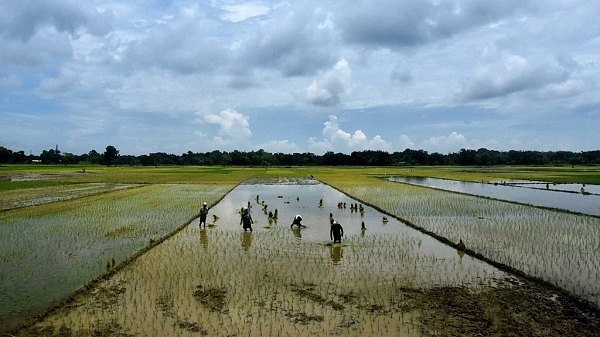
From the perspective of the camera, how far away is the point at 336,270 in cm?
1048

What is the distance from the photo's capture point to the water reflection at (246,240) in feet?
43.9

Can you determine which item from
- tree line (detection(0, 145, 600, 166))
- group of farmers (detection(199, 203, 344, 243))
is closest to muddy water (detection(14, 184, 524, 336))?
group of farmers (detection(199, 203, 344, 243))

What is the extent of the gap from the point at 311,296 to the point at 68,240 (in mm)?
9116

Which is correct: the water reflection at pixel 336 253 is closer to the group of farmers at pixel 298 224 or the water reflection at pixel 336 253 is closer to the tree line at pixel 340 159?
the group of farmers at pixel 298 224

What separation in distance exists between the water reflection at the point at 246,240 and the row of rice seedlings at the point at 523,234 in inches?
256

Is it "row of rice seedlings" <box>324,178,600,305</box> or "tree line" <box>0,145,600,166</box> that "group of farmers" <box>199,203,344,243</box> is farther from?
"tree line" <box>0,145,600,166</box>

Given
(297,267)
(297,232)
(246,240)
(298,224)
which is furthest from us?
(298,224)

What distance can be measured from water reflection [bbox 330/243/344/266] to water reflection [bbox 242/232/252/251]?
2.53 metres

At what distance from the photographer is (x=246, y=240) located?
564 inches

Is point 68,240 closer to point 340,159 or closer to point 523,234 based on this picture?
point 523,234

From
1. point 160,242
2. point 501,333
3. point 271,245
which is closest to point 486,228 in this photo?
point 271,245

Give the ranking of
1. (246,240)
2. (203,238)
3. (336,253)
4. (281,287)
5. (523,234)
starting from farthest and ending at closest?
(523,234) → (203,238) → (246,240) → (336,253) → (281,287)

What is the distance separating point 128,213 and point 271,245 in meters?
10.1

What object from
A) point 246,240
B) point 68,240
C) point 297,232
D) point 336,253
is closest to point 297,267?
point 336,253
